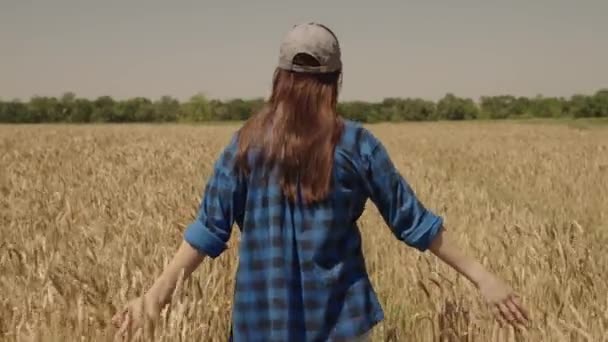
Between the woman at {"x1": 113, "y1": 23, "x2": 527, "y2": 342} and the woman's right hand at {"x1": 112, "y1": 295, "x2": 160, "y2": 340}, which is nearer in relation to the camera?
the woman at {"x1": 113, "y1": 23, "x2": 527, "y2": 342}

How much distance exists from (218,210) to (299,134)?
1.12ft

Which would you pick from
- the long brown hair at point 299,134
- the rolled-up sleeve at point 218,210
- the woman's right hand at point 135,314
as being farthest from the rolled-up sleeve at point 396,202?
the woman's right hand at point 135,314

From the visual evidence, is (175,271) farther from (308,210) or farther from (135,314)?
(308,210)

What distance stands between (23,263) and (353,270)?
1850 millimetres

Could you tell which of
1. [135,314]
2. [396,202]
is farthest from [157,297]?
[396,202]

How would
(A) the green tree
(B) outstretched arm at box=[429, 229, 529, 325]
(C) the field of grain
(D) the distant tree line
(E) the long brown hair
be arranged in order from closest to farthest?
(E) the long brown hair → (B) outstretched arm at box=[429, 229, 529, 325] → (C) the field of grain → (D) the distant tree line → (A) the green tree

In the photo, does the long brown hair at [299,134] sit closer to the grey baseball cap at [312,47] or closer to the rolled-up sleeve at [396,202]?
the grey baseball cap at [312,47]

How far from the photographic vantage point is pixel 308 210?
2.17 meters

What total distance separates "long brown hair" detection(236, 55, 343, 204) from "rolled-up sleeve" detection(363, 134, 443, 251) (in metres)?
0.12

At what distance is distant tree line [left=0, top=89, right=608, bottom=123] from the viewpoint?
72500 mm

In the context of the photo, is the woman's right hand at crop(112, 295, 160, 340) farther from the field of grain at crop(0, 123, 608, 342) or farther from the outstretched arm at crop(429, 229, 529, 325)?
the outstretched arm at crop(429, 229, 529, 325)

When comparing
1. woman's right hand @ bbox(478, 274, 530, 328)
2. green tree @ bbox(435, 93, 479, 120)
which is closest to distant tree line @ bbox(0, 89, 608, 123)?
green tree @ bbox(435, 93, 479, 120)

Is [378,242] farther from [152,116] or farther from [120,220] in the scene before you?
[152,116]

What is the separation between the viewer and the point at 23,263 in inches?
135
